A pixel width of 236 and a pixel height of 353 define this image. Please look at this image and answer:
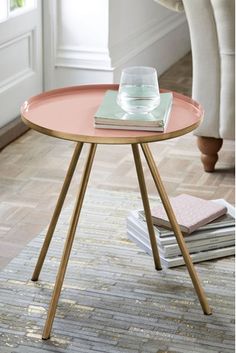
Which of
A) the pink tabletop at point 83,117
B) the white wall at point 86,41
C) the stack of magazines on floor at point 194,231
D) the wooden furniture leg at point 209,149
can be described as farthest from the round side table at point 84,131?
the white wall at point 86,41

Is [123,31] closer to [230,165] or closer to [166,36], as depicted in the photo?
[166,36]

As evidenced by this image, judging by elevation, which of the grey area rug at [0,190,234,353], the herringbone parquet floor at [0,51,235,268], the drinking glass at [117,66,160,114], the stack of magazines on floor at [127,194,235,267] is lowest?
the grey area rug at [0,190,234,353]

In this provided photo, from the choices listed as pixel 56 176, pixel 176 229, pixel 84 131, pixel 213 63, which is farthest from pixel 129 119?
pixel 56 176

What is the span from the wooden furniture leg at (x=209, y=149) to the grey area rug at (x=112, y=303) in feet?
2.42

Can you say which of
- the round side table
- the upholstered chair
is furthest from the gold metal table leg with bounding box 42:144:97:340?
the upholstered chair

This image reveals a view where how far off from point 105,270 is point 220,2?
1.15 metres

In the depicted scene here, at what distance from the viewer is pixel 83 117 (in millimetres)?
2336

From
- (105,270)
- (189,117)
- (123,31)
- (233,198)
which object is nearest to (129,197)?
(233,198)

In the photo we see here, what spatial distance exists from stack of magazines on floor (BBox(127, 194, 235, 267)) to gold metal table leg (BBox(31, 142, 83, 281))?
15.2 inches

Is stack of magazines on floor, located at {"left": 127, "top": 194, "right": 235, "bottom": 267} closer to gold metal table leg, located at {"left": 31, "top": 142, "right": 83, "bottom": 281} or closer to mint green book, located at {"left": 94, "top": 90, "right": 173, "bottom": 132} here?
gold metal table leg, located at {"left": 31, "top": 142, "right": 83, "bottom": 281}

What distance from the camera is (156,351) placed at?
227 cm

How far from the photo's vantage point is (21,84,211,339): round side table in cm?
218

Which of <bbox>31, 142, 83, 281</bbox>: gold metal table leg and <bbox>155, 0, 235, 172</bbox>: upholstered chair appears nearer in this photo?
<bbox>31, 142, 83, 281</bbox>: gold metal table leg

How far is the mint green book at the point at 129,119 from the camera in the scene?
2.20 metres
